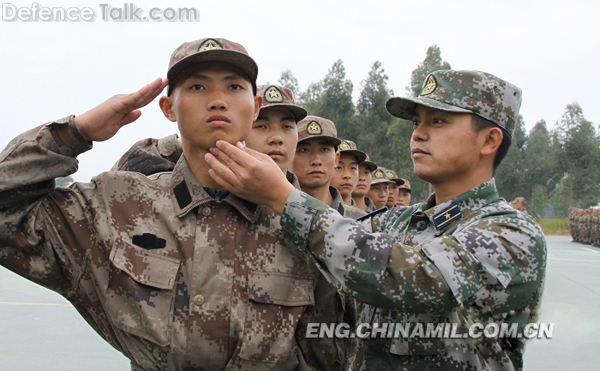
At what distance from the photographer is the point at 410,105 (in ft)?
7.54

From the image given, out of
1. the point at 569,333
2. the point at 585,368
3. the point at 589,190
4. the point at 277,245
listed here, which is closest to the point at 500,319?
the point at 277,245

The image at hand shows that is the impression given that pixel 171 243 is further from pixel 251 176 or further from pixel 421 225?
pixel 421 225

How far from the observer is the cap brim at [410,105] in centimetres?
206

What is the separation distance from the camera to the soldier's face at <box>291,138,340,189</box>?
4027mm

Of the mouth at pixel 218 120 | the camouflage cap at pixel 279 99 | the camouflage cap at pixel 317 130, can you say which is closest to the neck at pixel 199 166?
the mouth at pixel 218 120

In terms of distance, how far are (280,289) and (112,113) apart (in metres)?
0.90

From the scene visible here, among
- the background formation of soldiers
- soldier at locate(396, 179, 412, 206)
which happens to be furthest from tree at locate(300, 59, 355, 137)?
soldier at locate(396, 179, 412, 206)

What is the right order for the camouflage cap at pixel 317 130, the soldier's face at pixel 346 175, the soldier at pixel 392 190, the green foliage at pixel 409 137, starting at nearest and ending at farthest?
the camouflage cap at pixel 317 130, the soldier's face at pixel 346 175, the soldier at pixel 392 190, the green foliage at pixel 409 137

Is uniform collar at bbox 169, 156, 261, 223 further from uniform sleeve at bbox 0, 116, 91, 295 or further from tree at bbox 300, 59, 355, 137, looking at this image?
tree at bbox 300, 59, 355, 137

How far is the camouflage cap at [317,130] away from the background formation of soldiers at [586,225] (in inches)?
799

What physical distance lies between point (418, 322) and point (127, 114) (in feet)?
4.44

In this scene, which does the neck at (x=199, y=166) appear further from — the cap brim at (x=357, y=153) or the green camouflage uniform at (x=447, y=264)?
the cap brim at (x=357, y=153)

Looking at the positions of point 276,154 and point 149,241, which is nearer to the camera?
point 149,241

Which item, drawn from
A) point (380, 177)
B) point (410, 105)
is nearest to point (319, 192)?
point (410, 105)
